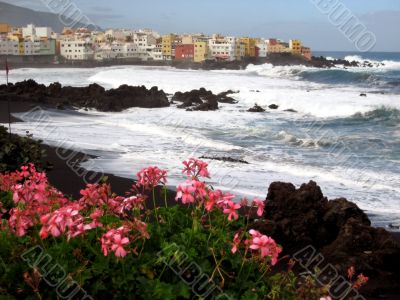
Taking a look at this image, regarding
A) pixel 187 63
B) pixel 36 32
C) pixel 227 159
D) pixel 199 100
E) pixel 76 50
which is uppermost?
pixel 36 32

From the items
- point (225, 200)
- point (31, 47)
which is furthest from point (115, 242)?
point (31, 47)

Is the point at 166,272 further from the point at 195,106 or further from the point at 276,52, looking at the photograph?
the point at 276,52

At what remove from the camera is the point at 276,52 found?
12044cm

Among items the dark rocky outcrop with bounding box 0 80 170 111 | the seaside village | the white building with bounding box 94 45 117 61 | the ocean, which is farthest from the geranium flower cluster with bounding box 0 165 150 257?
the white building with bounding box 94 45 117 61

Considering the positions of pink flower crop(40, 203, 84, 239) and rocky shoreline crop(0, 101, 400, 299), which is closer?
pink flower crop(40, 203, 84, 239)

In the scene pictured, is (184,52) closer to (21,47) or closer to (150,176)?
(21,47)

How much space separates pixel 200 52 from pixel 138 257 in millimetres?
101818

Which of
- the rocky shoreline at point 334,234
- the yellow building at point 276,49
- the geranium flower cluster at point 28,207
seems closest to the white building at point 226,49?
the yellow building at point 276,49

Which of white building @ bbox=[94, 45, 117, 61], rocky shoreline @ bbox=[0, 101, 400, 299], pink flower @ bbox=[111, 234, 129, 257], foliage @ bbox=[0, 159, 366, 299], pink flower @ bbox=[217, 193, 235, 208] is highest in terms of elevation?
pink flower @ bbox=[217, 193, 235, 208]

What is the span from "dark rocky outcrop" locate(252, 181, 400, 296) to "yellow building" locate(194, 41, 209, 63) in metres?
96.2

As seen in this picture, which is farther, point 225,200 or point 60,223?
point 225,200

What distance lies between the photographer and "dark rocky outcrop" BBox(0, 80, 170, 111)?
71.8ft

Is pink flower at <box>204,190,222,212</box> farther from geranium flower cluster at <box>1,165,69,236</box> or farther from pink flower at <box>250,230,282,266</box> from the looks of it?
geranium flower cluster at <box>1,165,69,236</box>

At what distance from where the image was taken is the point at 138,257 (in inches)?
86.0
